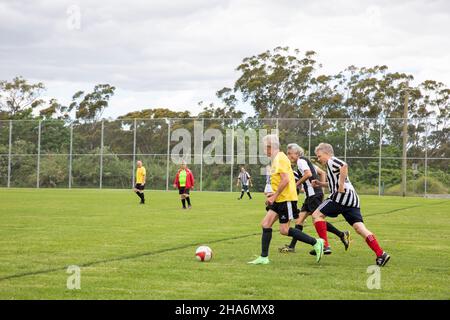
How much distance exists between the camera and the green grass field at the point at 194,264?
7797mm

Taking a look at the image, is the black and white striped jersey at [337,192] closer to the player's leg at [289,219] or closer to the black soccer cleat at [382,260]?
the player's leg at [289,219]

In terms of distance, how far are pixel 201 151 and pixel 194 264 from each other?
39.7 metres

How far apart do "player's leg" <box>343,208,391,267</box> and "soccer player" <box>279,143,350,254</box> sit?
116cm

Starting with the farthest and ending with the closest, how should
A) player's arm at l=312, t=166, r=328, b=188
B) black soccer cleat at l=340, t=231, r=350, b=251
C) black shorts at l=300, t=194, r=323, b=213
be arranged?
black shorts at l=300, t=194, r=323, b=213 < player's arm at l=312, t=166, r=328, b=188 < black soccer cleat at l=340, t=231, r=350, b=251

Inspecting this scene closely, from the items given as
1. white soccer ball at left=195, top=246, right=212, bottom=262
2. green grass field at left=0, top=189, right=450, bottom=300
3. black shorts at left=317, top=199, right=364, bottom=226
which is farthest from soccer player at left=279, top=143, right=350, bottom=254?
white soccer ball at left=195, top=246, right=212, bottom=262

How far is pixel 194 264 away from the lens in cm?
1009

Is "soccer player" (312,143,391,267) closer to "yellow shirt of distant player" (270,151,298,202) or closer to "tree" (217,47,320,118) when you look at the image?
"yellow shirt of distant player" (270,151,298,202)

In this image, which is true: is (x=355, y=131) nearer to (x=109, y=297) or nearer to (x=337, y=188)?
(x=337, y=188)

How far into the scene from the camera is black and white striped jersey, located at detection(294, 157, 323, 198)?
12.6 meters

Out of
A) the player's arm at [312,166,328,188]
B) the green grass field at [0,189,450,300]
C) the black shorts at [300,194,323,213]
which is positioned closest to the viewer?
the green grass field at [0,189,450,300]

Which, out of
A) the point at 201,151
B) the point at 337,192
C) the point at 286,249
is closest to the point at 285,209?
the point at 337,192

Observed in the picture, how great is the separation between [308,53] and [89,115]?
79.7ft

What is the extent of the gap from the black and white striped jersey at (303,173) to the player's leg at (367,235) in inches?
77.7

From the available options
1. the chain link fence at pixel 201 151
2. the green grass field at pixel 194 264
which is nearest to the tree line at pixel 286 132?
the chain link fence at pixel 201 151
